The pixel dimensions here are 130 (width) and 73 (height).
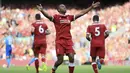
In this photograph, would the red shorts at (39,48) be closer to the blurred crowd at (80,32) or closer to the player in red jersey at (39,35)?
the player in red jersey at (39,35)

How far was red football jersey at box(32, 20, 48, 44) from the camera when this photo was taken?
16.1 metres

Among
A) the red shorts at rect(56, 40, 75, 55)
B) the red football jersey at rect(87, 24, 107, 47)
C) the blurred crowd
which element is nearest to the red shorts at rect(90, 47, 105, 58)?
the red football jersey at rect(87, 24, 107, 47)

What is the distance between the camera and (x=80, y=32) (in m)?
35.5

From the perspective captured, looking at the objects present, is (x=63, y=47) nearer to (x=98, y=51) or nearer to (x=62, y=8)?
(x=62, y=8)

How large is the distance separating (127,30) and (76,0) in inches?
298

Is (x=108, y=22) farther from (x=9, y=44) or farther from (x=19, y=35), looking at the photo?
(x=9, y=44)

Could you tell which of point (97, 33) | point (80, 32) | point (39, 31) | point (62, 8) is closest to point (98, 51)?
point (97, 33)

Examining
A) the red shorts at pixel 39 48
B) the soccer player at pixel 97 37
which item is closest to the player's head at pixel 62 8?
the soccer player at pixel 97 37

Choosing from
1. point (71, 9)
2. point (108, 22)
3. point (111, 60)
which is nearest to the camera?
point (111, 60)

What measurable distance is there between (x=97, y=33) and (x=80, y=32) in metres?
20.5

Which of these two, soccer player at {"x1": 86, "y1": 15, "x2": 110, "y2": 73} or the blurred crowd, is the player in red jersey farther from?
the blurred crowd

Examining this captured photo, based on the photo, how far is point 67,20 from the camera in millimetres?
11984

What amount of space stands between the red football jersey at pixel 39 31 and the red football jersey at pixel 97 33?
7.11ft

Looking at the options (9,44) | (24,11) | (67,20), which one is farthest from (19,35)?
(67,20)
